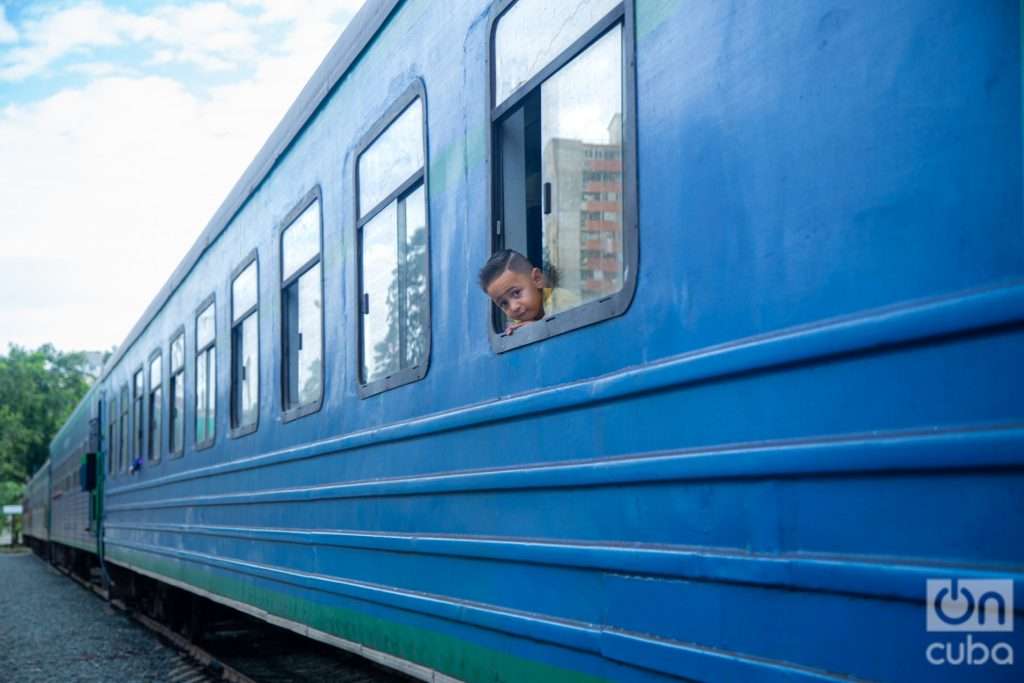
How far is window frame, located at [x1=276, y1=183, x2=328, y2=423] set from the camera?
16.7 ft

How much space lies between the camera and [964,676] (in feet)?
5.68

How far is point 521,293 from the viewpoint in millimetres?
3230

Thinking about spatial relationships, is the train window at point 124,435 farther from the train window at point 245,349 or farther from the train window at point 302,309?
the train window at point 302,309

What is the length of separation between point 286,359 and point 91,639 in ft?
19.5

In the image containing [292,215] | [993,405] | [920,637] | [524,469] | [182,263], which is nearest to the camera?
[993,405]

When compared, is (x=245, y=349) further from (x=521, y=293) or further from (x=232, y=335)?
(x=521, y=293)

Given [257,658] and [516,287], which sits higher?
[516,287]

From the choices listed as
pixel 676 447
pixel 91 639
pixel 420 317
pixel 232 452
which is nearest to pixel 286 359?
pixel 232 452

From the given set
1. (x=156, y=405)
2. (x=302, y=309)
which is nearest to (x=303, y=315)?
(x=302, y=309)

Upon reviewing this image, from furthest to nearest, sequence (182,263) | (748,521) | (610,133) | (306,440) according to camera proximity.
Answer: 1. (182,263)
2. (306,440)
3. (610,133)
4. (748,521)

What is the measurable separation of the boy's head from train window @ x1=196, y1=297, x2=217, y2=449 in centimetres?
461

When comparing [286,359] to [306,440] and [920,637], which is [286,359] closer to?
[306,440]

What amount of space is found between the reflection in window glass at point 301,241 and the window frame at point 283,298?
0.02 m

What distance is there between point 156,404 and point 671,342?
360 inches
